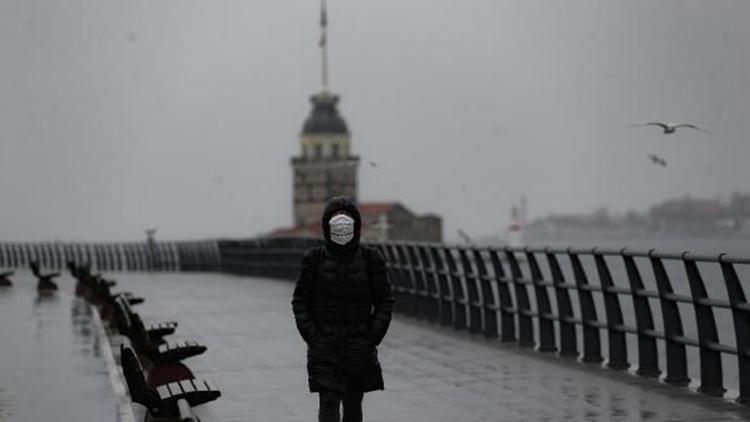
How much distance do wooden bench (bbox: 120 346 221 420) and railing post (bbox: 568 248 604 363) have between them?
316 inches

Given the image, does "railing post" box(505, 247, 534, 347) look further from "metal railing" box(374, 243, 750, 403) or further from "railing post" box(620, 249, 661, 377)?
"railing post" box(620, 249, 661, 377)

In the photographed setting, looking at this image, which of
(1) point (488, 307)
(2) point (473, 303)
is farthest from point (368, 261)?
(2) point (473, 303)

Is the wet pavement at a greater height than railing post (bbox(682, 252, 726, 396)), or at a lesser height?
lesser

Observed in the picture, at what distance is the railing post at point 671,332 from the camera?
706 inches

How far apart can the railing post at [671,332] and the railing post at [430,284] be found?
10.6 metres

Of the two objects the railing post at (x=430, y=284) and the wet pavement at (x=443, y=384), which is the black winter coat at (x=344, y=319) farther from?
the railing post at (x=430, y=284)

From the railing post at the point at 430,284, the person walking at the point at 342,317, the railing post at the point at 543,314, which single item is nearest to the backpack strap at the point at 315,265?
the person walking at the point at 342,317

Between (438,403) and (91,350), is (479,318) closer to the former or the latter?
(91,350)

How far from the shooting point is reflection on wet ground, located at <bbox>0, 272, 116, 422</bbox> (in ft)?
54.6

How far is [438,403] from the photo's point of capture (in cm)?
1641

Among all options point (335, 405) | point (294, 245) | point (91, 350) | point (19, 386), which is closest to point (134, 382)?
point (335, 405)

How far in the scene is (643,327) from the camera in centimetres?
1895

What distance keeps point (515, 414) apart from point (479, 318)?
11.5 meters

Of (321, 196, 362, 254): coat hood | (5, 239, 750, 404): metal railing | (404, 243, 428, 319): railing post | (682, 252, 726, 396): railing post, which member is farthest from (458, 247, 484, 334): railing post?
(321, 196, 362, 254): coat hood
